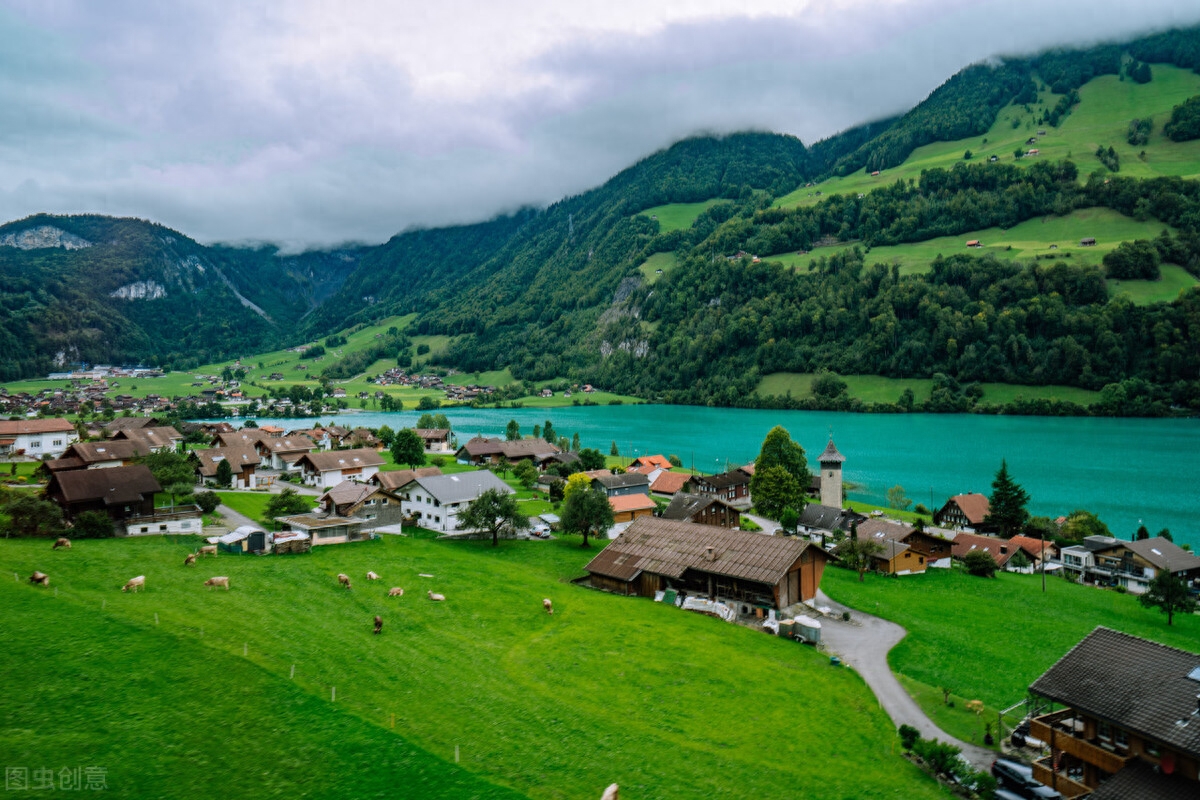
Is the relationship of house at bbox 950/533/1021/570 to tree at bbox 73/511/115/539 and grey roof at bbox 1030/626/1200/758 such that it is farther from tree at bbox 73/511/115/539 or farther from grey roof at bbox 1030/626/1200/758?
tree at bbox 73/511/115/539

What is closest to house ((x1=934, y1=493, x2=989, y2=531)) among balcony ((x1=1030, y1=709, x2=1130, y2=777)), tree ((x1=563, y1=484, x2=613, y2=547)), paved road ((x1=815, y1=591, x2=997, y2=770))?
paved road ((x1=815, y1=591, x2=997, y2=770))

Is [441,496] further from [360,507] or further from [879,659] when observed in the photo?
[879,659]

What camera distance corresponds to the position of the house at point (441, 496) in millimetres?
47812

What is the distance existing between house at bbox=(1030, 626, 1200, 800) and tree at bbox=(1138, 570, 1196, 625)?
27.6m

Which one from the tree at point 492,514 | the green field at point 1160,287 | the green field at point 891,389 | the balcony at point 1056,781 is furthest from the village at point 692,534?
the green field at point 1160,287

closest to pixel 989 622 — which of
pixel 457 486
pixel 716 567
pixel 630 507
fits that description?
pixel 716 567

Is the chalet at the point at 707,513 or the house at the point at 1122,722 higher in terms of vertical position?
the house at the point at 1122,722

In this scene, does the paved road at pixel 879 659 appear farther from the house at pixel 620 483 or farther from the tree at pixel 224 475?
the tree at pixel 224 475

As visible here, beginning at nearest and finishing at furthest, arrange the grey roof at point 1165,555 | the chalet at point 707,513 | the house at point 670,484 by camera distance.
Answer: the grey roof at point 1165,555, the chalet at point 707,513, the house at point 670,484

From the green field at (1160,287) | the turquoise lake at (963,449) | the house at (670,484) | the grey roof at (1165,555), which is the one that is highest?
the green field at (1160,287)

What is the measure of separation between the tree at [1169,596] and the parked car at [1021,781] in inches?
1157

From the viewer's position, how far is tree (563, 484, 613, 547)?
46.4 m

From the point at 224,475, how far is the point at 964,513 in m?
68.3

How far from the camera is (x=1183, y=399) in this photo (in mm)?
132375
